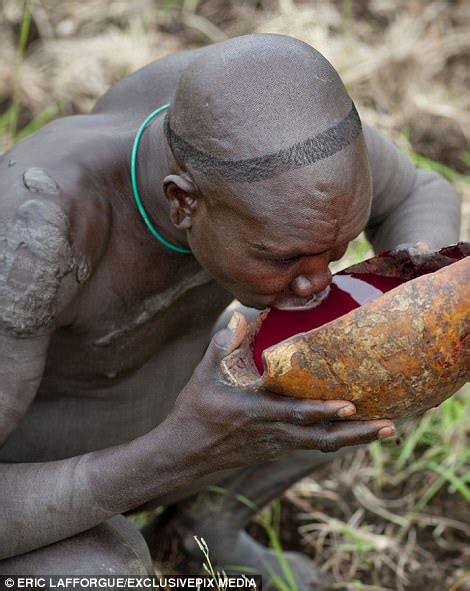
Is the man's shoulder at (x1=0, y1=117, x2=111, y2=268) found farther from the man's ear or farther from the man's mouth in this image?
the man's mouth

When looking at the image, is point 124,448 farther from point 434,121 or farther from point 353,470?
point 434,121

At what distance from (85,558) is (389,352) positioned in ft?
3.17

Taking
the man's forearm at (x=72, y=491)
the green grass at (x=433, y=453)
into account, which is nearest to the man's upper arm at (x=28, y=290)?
the man's forearm at (x=72, y=491)

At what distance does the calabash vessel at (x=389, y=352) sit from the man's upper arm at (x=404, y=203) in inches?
33.7

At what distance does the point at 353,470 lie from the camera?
3.69m

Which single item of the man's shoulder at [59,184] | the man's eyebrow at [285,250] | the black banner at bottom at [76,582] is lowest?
the black banner at bottom at [76,582]

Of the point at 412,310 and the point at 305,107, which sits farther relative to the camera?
the point at 305,107

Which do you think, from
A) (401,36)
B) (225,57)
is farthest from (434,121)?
(225,57)

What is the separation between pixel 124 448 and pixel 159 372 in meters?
0.56

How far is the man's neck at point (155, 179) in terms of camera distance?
2.48 metres

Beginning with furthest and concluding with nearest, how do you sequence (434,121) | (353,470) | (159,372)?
(434,121) < (353,470) < (159,372)

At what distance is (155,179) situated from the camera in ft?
8.23

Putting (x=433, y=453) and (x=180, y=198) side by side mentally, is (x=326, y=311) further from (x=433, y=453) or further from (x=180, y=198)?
(x=433, y=453)

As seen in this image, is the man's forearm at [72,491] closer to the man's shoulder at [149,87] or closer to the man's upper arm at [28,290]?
the man's upper arm at [28,290]
